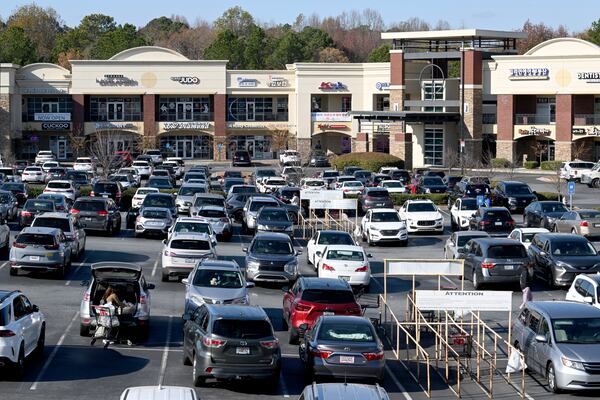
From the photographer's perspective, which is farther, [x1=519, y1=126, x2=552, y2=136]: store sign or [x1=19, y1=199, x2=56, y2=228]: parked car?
[x1=519, y1=126, x2=552, y2=136]: store sign

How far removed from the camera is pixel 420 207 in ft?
160

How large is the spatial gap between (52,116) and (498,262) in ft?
231

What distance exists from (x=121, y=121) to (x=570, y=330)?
80254 mm

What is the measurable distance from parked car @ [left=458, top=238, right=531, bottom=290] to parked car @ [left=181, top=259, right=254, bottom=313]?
8.34 m

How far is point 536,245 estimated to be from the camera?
35.9m

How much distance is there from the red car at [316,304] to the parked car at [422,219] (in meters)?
21.2

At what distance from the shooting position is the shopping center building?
89000 millimetres

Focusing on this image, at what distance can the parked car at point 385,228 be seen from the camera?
44219 millimetres

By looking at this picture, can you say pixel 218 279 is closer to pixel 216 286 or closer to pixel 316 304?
pixel 216 286

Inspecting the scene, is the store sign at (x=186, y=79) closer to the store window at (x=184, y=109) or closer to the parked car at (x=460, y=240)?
the store window at (x=184, y=109)

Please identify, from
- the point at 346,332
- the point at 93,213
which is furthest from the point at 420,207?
the point at 346,332

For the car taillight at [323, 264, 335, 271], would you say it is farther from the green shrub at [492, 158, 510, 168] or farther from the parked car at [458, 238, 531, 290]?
the green shrub at [492, 158, 510, 168]

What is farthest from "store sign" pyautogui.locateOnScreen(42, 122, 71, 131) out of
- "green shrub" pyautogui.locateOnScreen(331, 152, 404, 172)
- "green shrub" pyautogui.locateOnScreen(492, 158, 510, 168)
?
"green shrub" pyautogui.locateOnScreen(492, 158, 510, 168)

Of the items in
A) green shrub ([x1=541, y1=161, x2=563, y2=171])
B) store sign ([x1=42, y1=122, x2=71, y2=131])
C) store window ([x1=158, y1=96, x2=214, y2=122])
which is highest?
store window ([x1=158, y1=96, x2=214, y2=122])
